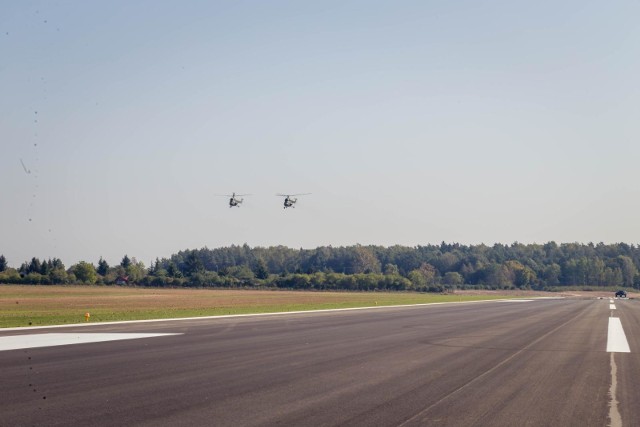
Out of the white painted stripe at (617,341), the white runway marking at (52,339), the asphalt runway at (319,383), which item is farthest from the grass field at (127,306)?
the white painted stripe at (617,341)

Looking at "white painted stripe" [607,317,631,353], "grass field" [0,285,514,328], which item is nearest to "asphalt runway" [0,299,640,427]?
"white painted stripe" [607,317,631,353]

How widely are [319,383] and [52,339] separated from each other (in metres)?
13.3

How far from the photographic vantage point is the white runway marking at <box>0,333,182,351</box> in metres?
20.5

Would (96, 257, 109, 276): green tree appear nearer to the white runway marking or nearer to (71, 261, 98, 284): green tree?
(71, 261, 98, 284): green tree

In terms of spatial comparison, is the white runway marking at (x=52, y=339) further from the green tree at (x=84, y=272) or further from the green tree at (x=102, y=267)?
the green tree at (x=102, y=267)

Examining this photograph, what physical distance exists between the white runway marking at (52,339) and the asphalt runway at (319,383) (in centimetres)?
54

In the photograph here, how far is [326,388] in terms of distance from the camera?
12.5m

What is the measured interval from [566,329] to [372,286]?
420ft

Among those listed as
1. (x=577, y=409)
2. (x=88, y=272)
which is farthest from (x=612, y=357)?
(x=88, y=272)

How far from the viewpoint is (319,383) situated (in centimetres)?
1313

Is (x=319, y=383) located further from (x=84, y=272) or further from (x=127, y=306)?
(x=84, y=272)

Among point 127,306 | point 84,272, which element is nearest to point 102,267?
point 84,272

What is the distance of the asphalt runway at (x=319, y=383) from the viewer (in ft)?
32.5

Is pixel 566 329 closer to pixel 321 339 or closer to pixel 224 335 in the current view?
pixel 321 339
